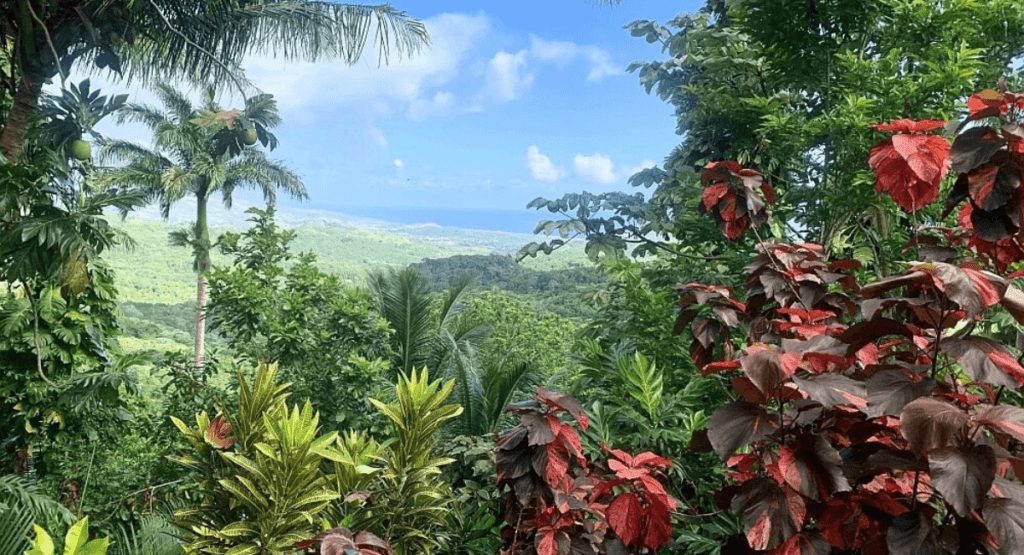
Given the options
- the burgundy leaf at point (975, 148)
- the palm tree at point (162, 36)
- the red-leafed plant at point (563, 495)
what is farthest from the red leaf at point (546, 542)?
the palm tree at point (162, 36)

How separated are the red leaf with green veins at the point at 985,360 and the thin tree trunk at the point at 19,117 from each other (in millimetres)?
4960

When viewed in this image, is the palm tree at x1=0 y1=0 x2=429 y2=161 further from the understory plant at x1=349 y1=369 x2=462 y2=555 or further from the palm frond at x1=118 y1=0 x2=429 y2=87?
the understory plant at x1=349 y1=369 x2=462 y2=555

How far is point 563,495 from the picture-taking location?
1.30m

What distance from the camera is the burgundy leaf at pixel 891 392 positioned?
92 centimetres

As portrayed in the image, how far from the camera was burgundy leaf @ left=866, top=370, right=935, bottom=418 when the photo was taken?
920mm

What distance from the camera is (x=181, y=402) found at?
422cm

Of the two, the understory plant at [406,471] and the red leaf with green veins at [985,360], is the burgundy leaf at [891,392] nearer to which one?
the red leaf with green veins at [985,360]

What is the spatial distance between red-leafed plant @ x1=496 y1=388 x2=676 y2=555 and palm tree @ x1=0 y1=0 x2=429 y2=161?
3.43 m

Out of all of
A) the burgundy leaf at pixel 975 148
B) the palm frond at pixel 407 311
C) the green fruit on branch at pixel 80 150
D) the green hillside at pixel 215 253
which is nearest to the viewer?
the burgundy leaf at pixel 975 148

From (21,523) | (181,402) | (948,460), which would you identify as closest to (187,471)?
(181,402)

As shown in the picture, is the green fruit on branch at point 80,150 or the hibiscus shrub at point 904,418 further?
the green fruit on branch at point 80,150

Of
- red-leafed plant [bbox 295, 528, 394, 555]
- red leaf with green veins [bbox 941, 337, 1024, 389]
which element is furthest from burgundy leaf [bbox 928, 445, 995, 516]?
red-leafed plant [bbox 295, 528, 394, 555]

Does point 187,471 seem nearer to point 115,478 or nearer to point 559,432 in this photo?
point 115,478

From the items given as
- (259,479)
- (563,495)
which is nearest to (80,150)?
(259,479)
